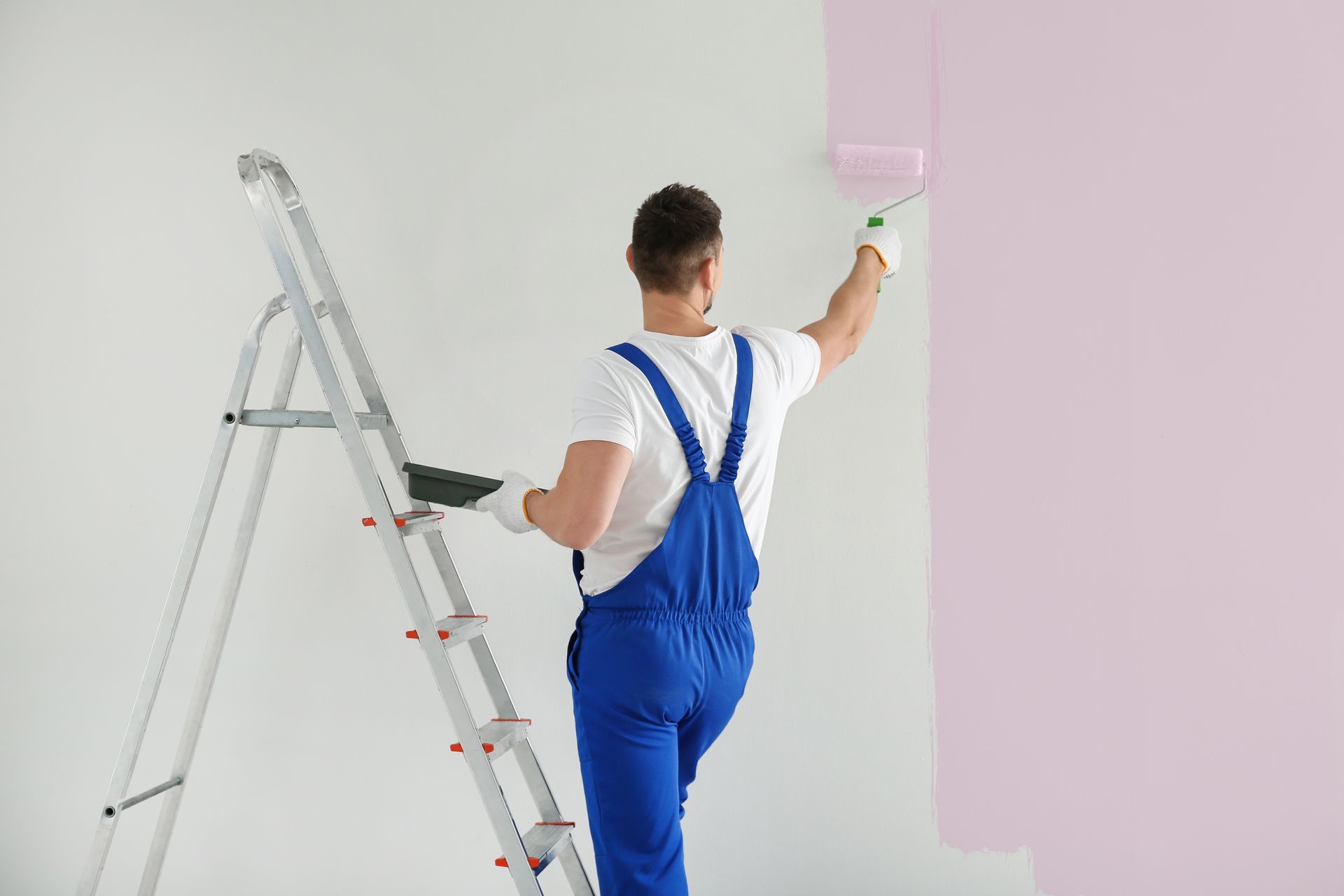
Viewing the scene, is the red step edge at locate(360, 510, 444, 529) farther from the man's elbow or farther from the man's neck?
the man's neck

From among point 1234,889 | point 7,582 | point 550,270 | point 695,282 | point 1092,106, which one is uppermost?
point 1092,106

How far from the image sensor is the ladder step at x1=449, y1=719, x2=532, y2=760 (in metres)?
1.46

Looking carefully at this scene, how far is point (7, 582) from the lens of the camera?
6.66 ft

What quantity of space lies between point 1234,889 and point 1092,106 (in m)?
1.74

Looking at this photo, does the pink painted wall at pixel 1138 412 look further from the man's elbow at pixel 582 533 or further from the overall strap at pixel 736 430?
the man's elbow at pixel 582 533

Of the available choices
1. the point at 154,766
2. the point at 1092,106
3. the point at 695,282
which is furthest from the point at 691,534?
the point at 154,766

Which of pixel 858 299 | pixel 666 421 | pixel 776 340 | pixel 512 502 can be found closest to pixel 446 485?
pixel 512 502

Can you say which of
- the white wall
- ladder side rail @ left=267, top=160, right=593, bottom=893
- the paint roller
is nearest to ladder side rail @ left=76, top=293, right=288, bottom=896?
ladder side rail @ left=267, top=160, right=593, bottom=893

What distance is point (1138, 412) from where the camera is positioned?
1832 millimetres

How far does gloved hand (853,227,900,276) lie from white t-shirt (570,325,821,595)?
42 centimetres

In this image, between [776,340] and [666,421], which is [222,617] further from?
[776,340]

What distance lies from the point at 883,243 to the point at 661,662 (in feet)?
3.17

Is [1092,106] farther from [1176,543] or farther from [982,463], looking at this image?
[1176,543]

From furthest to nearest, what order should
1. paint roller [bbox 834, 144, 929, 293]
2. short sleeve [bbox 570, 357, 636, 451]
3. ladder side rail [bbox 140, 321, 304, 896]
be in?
paint roller [bbox 834, 144, 929, 293], ladder side rail [bbox 140, 321, 304, 896], short sleeve [bbox 570, 357, 636, 451]
